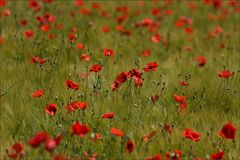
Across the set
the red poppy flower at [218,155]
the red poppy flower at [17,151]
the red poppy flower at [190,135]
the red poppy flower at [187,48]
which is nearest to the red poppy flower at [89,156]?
the red poppy flower at [17,151]

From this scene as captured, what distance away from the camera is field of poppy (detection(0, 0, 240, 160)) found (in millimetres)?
3066

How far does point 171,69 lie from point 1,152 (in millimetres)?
2280

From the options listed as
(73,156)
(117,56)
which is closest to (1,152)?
(73,156)

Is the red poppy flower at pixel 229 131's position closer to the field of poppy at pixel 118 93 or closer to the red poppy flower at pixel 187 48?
the field of poppy at pixel 118 93

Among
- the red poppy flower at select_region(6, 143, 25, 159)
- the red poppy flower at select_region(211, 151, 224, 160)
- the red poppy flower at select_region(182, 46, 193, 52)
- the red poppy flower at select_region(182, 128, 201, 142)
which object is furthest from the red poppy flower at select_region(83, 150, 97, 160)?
the red poppy flower at select_region(182, 46, 193, 52)

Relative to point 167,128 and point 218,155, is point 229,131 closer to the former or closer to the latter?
point 218,155

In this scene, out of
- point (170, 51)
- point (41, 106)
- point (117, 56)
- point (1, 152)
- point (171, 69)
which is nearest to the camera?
point (1, 152)

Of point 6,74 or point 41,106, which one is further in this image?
point 6,74

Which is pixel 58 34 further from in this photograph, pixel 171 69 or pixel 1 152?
pixel 1 152

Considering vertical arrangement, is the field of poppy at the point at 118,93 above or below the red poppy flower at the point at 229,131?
below

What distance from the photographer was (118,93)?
13.3 feet

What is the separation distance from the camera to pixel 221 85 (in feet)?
13.9

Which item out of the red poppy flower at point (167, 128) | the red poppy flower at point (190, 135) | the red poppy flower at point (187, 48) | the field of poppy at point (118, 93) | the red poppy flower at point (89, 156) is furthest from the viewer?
the red poppy flower at point (187, 48)

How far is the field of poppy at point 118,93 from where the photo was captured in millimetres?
3066
